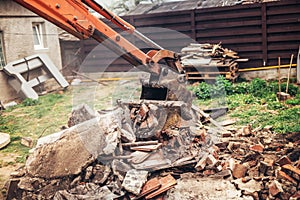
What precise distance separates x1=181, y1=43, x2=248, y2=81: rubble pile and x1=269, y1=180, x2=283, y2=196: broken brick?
251 inches

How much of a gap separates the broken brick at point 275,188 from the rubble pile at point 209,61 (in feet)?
20.9

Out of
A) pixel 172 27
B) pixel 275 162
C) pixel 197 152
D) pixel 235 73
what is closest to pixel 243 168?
pixel 275 162

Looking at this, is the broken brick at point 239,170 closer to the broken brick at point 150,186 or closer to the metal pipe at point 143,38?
the broken brick at point 150,186

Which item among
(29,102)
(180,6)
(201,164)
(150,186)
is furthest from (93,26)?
(180,6)

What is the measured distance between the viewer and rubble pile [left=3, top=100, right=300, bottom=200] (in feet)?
16.1

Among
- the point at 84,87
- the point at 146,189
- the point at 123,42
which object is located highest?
the point at 123,42

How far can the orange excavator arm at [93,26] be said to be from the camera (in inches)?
196

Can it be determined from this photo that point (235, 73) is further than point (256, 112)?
Yes

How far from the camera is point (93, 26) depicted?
5527 mm

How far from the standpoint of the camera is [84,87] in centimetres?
1261

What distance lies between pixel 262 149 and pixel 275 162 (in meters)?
0.58

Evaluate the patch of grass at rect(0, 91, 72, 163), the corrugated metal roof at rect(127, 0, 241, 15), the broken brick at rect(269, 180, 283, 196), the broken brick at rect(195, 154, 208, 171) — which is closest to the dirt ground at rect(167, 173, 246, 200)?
the broken brick at rect(195, 154, 208, 171)

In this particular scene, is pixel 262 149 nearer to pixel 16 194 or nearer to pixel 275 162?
pixel 275 162

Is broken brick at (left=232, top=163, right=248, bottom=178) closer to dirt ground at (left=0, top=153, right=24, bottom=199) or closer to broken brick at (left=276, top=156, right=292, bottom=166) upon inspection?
broken brick at (left=276, top=156, right=292, bottom=166)
